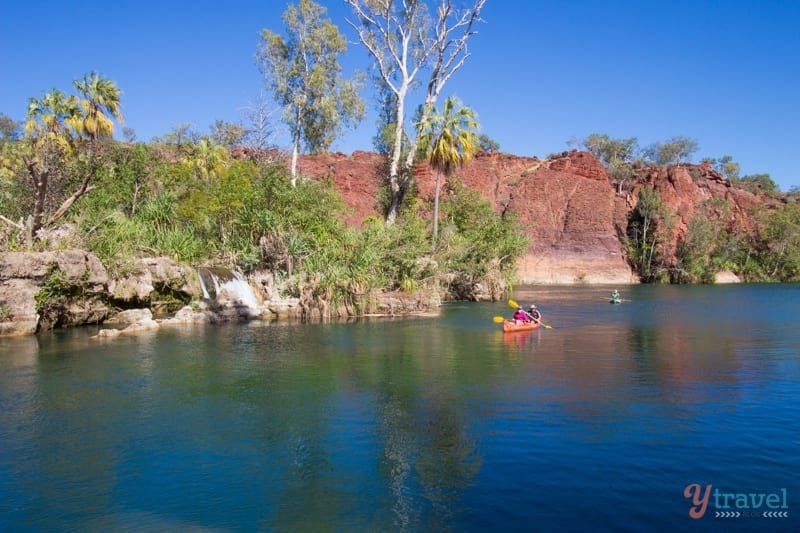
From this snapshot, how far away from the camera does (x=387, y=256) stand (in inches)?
1122

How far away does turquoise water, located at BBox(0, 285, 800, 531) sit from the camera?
24.5ft

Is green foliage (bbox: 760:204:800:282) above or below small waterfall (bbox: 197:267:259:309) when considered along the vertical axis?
above

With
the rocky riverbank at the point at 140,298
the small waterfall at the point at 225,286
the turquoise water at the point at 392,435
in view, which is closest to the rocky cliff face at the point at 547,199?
the rocky riverbank at the point at 140,298

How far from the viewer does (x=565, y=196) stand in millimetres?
74500

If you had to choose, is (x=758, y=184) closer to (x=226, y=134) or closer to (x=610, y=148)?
(x=610, y=148)

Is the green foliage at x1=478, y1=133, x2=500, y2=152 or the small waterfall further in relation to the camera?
the green foliage at x1=478, y1=133, x2=500, y2=152

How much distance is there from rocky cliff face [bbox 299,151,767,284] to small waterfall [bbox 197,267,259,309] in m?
40.3

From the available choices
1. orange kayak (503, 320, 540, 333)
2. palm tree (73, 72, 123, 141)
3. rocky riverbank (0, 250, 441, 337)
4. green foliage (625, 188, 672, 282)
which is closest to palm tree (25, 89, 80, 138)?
palm tree (73, 72, 123, 141)

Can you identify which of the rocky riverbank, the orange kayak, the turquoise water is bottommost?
the turquoise water

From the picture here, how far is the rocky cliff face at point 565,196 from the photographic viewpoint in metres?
68.4

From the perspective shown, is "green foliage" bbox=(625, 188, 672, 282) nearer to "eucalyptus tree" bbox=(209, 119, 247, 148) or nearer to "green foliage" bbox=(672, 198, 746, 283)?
"green foliage" bbox=(672, 198, 746, 283)

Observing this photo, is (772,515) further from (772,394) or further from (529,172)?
(529,172)

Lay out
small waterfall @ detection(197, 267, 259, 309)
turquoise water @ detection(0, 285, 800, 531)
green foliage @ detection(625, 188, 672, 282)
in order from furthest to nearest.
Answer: green foliage @ detection(625, 188, 672, 282)
small waterfall @ detection(197, 267, 259, 309)
turquoise water @ detection(0, 285, 800, 531)

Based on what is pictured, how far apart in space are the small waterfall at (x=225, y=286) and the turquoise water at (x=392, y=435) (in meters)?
6.57
